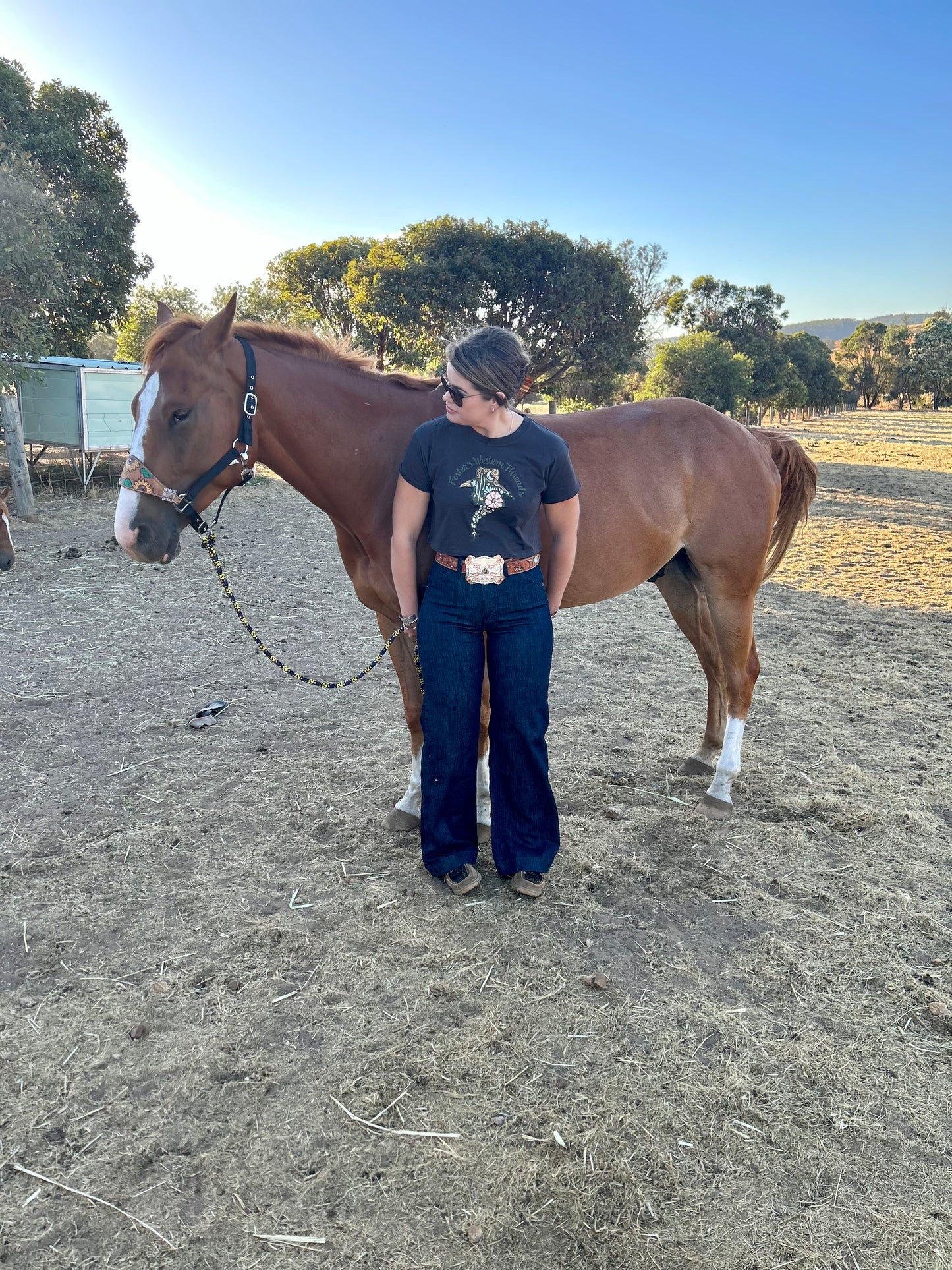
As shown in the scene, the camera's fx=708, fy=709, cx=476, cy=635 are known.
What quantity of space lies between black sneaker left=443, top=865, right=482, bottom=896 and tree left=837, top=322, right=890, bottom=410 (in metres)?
82.9

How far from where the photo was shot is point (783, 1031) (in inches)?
89.4

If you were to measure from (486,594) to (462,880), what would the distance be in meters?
1.21

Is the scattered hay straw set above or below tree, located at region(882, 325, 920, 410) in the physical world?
below

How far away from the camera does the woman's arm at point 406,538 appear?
263 cm

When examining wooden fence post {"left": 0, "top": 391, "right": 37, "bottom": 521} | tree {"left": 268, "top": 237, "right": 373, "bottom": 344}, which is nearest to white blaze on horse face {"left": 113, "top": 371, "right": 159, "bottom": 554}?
wooden fence post {"left": 0, "top": 391, "right": 37, "bottom": 521}

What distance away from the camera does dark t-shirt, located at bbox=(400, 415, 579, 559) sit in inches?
99.3

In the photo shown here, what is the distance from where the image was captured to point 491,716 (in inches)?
112

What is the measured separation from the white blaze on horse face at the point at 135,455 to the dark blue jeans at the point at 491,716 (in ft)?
3.80

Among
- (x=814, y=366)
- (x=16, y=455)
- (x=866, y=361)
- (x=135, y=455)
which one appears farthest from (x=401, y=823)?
(x=866, y=361)

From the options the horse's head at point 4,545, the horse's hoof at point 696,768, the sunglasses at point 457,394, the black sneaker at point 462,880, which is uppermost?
the sunglasses at point 457,394

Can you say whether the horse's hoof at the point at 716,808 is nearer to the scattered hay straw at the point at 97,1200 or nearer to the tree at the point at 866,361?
the scattered hay straw at the point at 97,1200

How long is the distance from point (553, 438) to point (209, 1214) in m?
2.43

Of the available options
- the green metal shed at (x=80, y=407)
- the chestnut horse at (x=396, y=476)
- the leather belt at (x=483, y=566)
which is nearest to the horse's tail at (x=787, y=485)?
the chestnut horse at (x=396, y=476)

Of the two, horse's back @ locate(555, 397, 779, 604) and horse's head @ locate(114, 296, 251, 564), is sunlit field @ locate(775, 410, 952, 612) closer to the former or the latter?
horse's back @ locate(555, 397, 779, 604)
